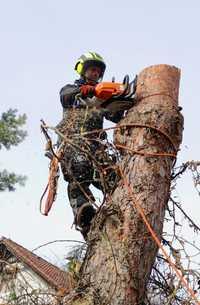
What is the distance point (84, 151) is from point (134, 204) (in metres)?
0.47

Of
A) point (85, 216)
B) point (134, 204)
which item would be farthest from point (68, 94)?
point (134, 204)

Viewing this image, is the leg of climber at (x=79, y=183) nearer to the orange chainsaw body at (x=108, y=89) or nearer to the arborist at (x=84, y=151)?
the arborist at (x=84, y=151)

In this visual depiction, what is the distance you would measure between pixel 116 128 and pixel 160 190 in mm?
576

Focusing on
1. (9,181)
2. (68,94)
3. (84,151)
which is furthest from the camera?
(9,181)

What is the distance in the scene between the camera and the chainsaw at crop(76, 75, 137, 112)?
4.12 m

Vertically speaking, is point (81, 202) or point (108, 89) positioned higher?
point (108, 89)

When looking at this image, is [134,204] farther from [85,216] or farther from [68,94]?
[68,94]

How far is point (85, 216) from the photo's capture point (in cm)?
412

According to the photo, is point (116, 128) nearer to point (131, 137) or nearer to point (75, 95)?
point (131, 137)

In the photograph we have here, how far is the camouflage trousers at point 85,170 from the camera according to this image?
3.85 metres

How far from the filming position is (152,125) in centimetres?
390

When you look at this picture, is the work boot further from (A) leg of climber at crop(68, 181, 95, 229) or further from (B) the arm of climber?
(B) the arm of climber

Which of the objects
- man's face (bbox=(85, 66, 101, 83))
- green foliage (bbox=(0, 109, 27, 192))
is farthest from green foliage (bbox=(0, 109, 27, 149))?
man's face (bbox=(85, 66, 101, 83))

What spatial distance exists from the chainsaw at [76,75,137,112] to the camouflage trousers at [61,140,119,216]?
322 millimetres
